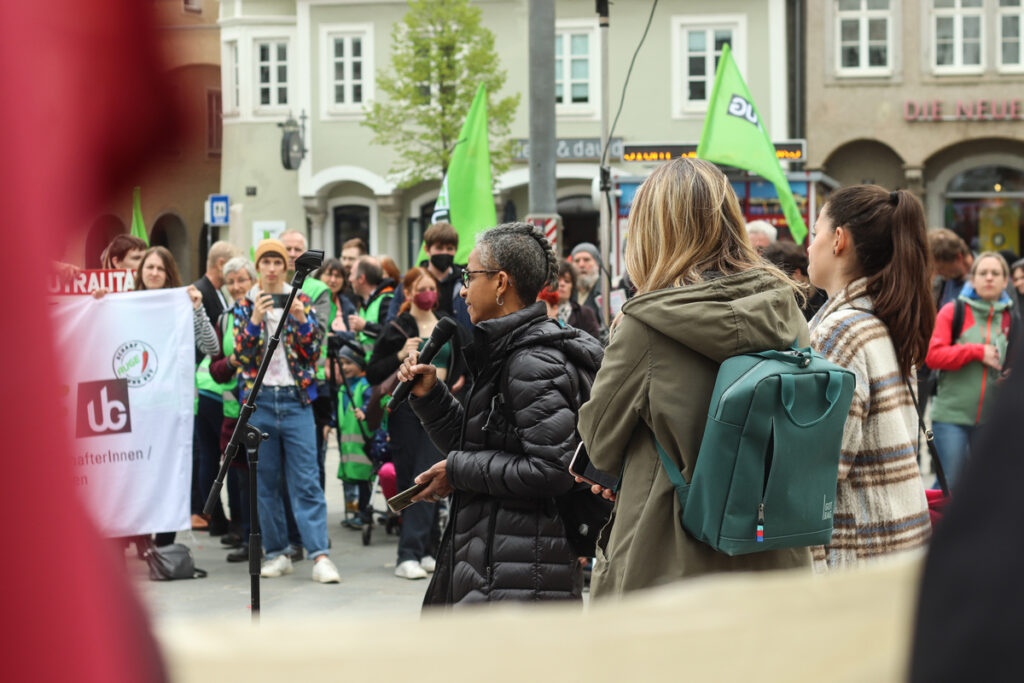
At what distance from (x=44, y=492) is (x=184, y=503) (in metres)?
6.99

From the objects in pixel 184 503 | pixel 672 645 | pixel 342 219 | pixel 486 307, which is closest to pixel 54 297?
pixel 672 645

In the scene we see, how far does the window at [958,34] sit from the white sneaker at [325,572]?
949 inches

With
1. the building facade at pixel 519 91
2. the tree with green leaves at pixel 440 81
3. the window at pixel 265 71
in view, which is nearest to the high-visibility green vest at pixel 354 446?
the window at pixel 265 71

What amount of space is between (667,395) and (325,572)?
4.81 metres

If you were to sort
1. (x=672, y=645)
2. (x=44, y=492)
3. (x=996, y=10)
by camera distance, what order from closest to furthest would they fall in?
(x=44, y=492) → (x=672, y=645) → (x=996, y=10)

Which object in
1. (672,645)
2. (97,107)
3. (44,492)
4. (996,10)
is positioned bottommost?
(672,645)

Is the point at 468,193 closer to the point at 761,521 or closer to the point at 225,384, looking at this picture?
the point at 225,384

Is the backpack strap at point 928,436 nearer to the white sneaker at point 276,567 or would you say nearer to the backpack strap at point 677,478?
the backpack strap at point 677,478

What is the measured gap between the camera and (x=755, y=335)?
2639mm

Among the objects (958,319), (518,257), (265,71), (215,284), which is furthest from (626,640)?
(215,284)

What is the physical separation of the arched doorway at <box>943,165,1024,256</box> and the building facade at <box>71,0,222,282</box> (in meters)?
29.5

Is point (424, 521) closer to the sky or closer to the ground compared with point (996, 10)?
closer to the ground

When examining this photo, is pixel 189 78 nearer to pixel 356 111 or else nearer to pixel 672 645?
pixel 672 645

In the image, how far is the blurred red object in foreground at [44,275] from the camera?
366 millimetres
